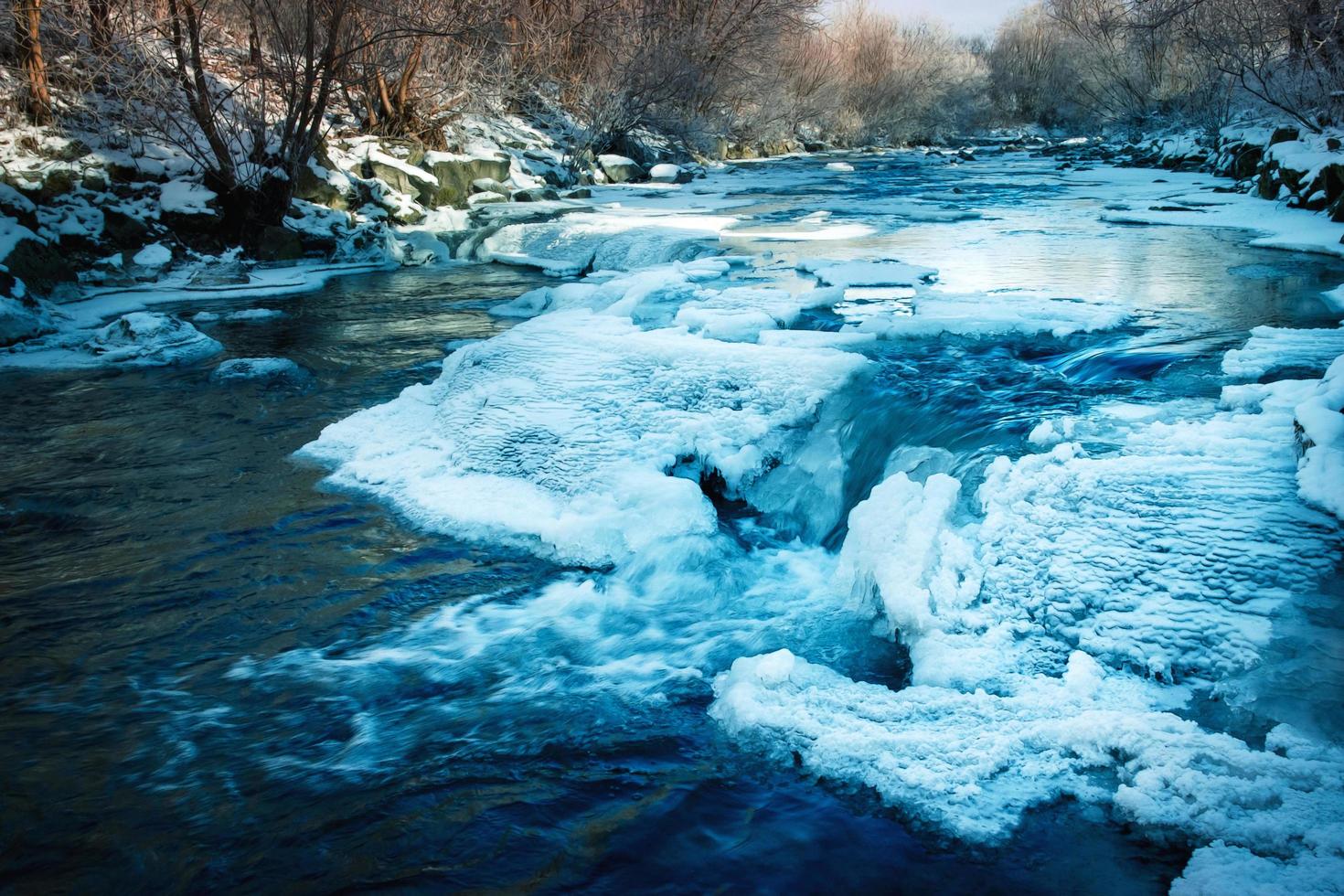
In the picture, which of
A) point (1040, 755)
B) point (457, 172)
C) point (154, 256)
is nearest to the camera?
point (1040, 755)

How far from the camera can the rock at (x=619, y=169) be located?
17109 millimetres

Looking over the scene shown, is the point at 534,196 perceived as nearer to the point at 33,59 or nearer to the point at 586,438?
the point at 33,59

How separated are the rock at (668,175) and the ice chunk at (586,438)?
12874 mm

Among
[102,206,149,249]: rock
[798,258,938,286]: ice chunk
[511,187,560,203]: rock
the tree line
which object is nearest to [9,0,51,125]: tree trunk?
the tree line

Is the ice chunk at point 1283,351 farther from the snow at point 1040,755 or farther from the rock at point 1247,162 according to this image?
the rock at point 1247,162

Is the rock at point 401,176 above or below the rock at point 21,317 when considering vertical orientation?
above

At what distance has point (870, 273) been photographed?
6906mm

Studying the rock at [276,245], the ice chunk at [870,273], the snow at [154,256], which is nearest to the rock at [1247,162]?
the ice chunk at [870,273]

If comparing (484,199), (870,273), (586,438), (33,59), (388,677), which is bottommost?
(388,677)

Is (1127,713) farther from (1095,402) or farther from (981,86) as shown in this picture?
(981,86)

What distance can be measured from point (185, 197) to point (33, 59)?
1901 millimetres

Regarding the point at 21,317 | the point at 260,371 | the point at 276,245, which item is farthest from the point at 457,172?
the point at 260,371

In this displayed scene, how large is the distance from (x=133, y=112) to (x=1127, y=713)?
10.5 metres

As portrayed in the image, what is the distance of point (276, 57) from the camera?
964cm
